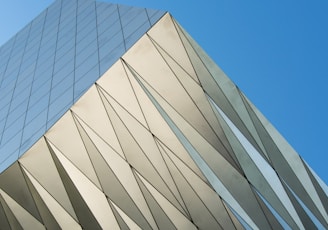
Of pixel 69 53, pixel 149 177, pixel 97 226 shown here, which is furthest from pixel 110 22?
pixel 97 226

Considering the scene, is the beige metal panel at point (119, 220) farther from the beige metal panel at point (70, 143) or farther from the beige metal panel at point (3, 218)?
the beige metal panel at point (3, 218)

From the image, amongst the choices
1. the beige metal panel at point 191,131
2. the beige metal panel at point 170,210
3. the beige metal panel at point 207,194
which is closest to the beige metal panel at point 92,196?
the beige metal panel at point 170,210

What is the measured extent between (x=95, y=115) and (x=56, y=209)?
4.01m

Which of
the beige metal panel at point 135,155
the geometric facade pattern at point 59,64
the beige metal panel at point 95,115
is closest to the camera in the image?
the beige metal panel at point 95,115

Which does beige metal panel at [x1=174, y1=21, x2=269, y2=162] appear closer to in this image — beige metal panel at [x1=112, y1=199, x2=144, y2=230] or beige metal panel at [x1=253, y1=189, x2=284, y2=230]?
beige metal panel at [x1=253, y1=189, x2=284, y2=230]

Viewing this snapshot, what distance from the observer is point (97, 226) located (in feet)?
66.3

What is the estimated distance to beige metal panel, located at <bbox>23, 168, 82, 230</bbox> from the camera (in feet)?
64.7

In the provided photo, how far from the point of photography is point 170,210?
21.1 m

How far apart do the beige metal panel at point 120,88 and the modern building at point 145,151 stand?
0.04 m

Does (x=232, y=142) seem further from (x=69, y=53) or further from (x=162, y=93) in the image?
(x=69, y=53)

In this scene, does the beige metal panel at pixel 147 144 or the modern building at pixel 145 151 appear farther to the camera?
the beige metal panel at pixel 147 144

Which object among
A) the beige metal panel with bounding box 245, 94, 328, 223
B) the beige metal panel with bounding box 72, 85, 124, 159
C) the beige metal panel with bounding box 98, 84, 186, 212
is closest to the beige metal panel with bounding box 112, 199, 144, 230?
the beige metal panel with bounding box 98, 84, 186, 212

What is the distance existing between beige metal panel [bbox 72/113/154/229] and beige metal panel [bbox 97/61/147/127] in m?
1.68

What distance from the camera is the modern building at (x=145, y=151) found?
64.8 feet
